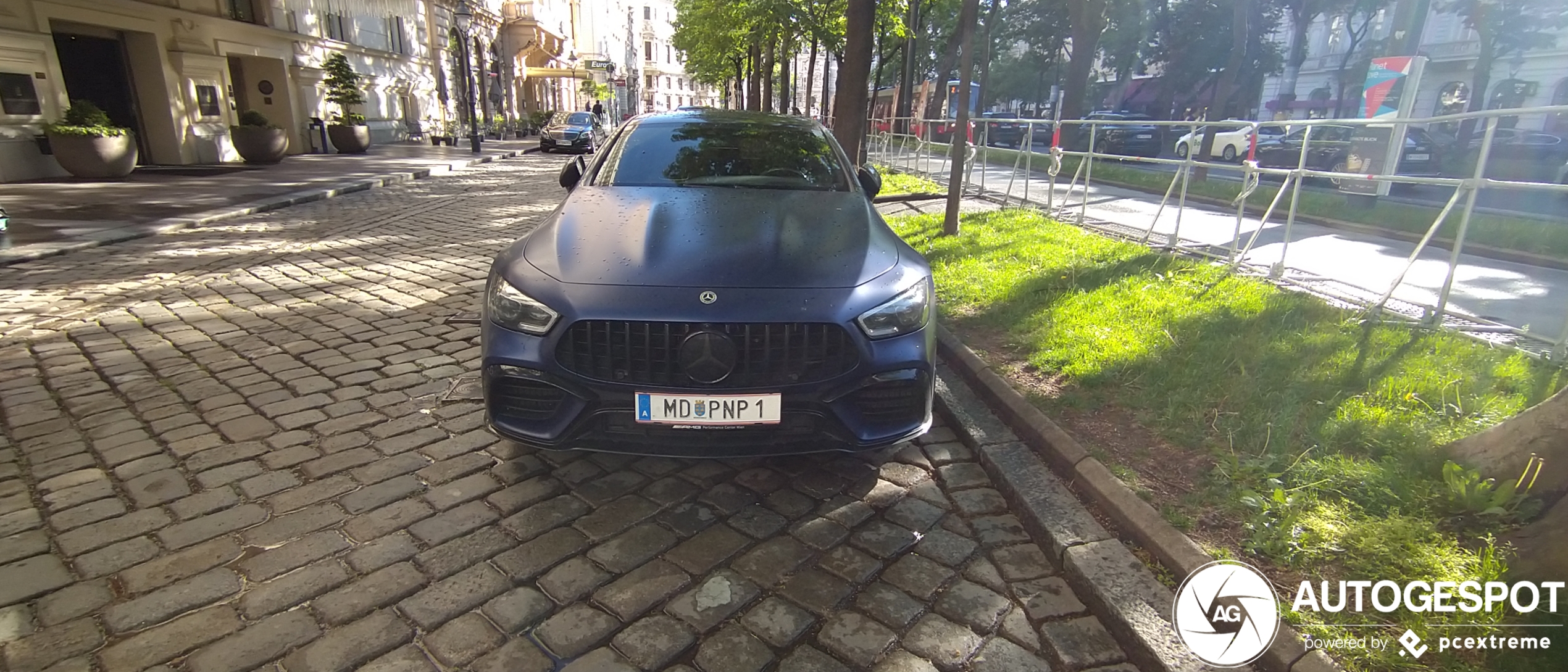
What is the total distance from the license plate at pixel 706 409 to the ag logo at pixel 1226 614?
1.47 meters

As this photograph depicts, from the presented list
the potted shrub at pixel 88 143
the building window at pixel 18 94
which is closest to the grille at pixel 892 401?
the potted shrub at pixel 88 143

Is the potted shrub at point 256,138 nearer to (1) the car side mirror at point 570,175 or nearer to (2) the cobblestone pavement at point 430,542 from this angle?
(2) the cobblestone pavement at point 430,542

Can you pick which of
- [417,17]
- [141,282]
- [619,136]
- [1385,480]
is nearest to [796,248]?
[619,136]

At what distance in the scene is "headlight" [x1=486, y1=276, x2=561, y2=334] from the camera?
9.20 feet

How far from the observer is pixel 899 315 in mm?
2947

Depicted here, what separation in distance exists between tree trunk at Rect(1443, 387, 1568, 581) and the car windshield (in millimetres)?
2878

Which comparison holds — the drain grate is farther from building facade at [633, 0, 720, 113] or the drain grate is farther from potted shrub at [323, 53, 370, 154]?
building facade at [633, 0, 720, 113]

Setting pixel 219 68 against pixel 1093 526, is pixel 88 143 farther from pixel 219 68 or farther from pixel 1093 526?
pixel 1093 526

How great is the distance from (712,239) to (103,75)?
761 inches

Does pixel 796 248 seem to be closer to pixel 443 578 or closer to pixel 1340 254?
pixel 443 578

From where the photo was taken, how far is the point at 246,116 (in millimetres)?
16484

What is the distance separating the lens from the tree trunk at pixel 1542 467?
209 centimetres

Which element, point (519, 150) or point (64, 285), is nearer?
point (64, 285)

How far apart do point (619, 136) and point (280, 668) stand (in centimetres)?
340
